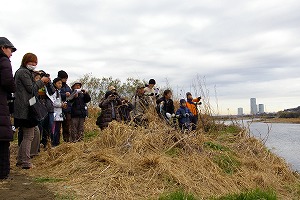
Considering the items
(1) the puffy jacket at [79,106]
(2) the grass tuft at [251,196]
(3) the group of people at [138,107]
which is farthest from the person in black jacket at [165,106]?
(2) the grass tuft at [251,196]

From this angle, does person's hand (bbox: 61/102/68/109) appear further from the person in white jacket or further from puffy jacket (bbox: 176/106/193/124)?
puffy jacket (bbox: 176/106/193/124)

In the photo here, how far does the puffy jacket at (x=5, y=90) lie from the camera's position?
4566 mm

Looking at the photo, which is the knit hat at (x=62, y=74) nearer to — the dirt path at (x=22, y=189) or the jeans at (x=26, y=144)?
the jeans at (x=26, y=144)

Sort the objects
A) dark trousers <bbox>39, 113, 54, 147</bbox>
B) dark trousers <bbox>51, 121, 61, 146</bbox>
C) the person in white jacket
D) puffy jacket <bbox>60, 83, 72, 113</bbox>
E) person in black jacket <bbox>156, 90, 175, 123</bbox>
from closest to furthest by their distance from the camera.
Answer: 1. dark trousers <bbox>39, 113, 54, 147</bbox>
2. the person in white jacket
3. dark trousers <bbox>51, 121, 61, 146</bbox>
4. puffy jacket <bbox>60, 83, 72, 113</bbox>
5. person in black jacket <bbox>156, 90, 175, 123</bbox>

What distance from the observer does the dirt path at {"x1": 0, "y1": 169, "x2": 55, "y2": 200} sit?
4.04 m

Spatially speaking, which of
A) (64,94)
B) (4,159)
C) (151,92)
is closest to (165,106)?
(151,92)

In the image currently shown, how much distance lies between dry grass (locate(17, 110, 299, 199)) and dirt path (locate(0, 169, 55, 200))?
205 millimetres

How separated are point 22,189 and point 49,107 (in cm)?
284

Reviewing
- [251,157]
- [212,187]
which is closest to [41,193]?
[212,187]

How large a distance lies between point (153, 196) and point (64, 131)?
14.9ft

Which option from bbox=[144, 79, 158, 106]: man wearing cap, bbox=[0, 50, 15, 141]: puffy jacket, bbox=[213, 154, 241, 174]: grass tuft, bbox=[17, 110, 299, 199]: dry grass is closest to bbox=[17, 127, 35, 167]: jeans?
bbox=[17, 110, 299, 199]: dry grass

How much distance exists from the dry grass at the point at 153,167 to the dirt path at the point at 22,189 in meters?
0.20

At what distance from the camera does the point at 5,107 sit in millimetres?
4656

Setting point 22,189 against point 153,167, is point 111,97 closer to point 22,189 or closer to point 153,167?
point 153,167
